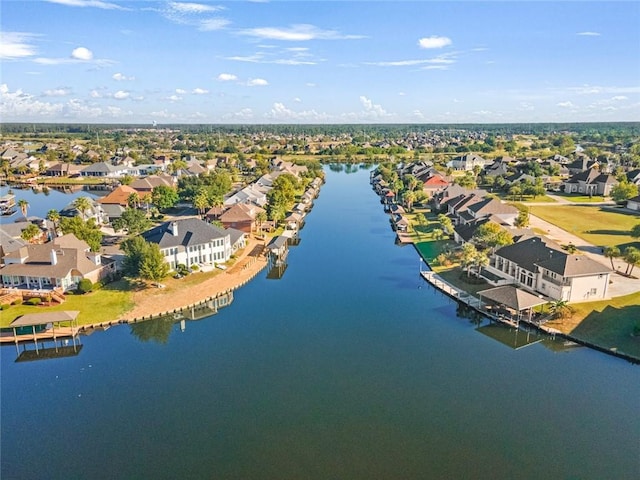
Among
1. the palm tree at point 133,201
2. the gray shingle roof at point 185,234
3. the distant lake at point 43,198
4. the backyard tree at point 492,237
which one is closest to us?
the gray shingle roof at point 185,234

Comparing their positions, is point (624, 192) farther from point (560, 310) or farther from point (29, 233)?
point (29, 233)

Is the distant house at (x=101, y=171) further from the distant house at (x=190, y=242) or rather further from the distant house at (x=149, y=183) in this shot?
the distant house at (x=190, y=242)

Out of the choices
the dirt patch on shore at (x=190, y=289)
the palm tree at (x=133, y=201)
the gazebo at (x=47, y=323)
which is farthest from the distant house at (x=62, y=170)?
the gazebo at (x=47, y=323)

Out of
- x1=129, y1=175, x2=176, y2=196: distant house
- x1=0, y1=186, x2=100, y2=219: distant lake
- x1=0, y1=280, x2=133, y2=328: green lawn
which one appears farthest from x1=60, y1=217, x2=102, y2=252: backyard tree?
x1=129, y1=175, x2=176, y2=196: distant house

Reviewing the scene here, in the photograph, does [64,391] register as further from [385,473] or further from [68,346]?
[385,473]

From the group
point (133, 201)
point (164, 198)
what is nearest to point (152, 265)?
point (164, 198)

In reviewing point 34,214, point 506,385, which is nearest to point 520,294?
point 506,385

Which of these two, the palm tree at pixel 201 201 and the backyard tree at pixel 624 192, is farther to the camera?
the backyard tree at pixel 624 192
